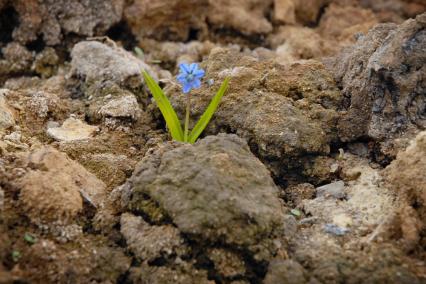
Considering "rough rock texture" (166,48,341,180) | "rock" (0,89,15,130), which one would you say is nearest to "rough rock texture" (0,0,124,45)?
"rock" (0,89,15,130)

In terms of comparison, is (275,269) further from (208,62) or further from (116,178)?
(208,62)

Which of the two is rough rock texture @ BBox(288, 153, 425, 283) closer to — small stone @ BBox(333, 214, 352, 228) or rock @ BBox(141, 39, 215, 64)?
small stone @ BBox(333, 214, 352, 228)

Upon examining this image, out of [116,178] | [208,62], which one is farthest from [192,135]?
[208,62]

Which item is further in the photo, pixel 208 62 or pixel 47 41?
pixel 47 41

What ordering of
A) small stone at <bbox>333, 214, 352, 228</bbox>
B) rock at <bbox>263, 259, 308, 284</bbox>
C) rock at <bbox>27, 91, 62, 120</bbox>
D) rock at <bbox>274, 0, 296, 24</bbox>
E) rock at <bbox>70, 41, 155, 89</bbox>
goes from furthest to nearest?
1. rock at <bbox>274, 0, 296, 24</bbox>
2. rock at <bbox>70, 41, 155, 89</bbox>
3. rock at <bbox>27, 91, 62, 120</bbox>
4. small stone at <bbox>333, 214, 352, 228</bbox>
5. rock at <bbox>263, 259, 308, 284</bbox>

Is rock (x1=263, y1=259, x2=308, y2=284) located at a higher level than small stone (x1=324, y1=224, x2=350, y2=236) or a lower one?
lower

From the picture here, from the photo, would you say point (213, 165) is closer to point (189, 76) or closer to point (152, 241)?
point (152, 241)

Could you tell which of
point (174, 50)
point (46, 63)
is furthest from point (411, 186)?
point (46, 63)
